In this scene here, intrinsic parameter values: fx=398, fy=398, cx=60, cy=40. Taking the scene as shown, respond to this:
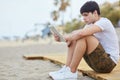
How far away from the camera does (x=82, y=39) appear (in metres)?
4.36

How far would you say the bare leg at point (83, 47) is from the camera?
4.38 m

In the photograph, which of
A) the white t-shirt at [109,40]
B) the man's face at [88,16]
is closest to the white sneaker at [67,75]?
the white t-shirt at [109,40]

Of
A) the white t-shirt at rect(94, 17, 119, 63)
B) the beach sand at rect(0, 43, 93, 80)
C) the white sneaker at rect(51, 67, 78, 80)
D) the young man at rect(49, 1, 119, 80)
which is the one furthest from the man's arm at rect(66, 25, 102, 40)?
the beach sand at rect(0, 43, 93, 80)

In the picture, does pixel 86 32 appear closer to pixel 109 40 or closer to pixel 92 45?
pixel 92 45

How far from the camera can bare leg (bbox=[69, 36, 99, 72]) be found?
172 inches

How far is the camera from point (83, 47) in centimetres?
438

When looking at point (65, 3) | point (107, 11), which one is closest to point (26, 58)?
point (107, 11)

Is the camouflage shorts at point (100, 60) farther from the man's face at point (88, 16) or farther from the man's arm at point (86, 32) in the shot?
the man's face at point (88, 16)

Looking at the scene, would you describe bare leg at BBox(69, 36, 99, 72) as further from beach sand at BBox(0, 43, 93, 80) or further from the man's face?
beach sand at BBox(0, 43, 93, 80)

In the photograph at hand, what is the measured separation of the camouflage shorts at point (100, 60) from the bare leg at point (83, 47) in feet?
0.22

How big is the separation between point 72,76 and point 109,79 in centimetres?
46

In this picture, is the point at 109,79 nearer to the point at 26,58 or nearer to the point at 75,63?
the point at 75,63

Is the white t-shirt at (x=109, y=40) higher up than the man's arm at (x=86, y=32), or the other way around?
the man's arm at (x=86, y=32)

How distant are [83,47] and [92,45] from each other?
12cm
